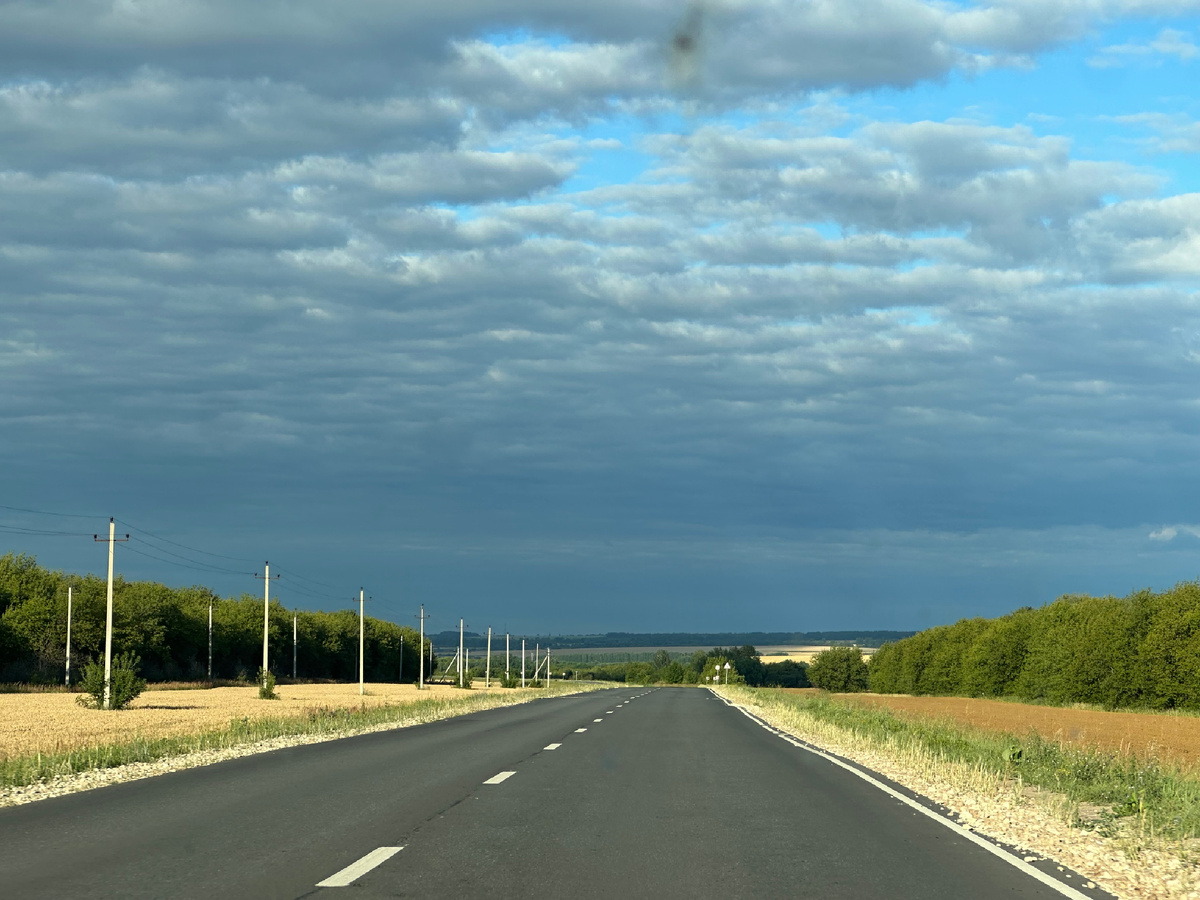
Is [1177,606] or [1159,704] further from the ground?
[1177,606]

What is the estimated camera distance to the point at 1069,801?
47.1 ft

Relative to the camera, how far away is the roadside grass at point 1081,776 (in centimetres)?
1244

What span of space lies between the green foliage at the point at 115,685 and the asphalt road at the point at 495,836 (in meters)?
34.6

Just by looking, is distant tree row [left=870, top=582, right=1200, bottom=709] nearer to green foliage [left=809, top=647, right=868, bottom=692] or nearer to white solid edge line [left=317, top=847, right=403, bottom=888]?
white solid edge line [left=317, top=847, right=403, bottom=888]

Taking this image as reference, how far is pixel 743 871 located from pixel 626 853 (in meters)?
1.25

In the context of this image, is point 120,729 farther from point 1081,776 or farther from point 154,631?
point 154,631

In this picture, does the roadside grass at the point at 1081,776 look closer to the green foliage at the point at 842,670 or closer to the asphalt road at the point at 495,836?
the asphalt road at the point at 495,836

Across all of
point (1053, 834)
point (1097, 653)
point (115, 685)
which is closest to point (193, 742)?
point (1053, 834)

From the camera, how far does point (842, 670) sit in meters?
196

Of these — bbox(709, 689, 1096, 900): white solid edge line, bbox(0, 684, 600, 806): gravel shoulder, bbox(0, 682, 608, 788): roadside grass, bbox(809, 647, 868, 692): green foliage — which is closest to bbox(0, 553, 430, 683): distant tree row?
bbox(0, 684, 600, 806): gravel shoulder

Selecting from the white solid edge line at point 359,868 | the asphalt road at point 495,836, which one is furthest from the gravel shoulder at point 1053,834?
the white solid edge line at point 359,868

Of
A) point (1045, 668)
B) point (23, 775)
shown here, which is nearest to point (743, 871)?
point (23, 775)

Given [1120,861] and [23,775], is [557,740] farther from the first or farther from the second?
[1120,861]

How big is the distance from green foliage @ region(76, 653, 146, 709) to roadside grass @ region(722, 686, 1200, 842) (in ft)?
112
